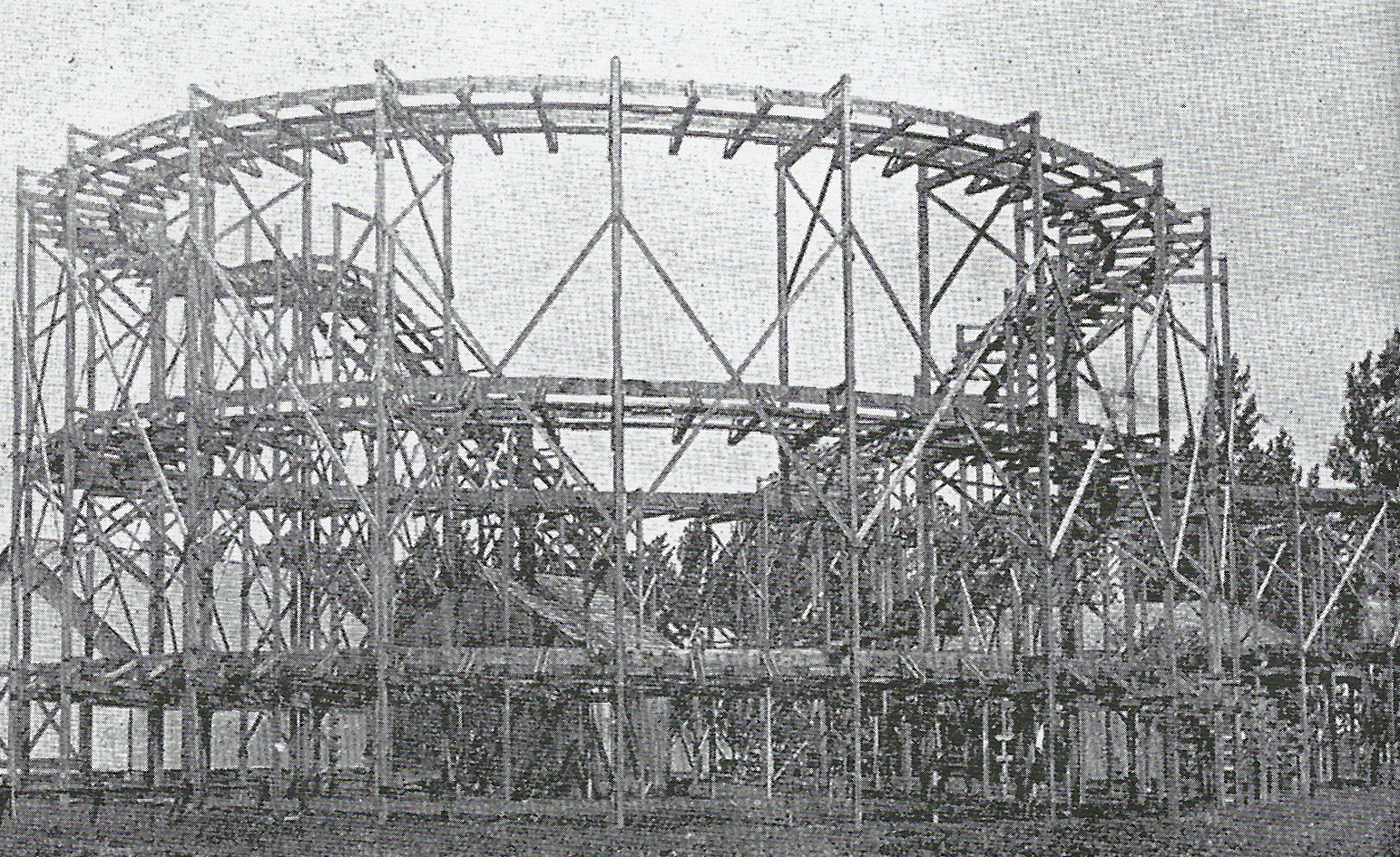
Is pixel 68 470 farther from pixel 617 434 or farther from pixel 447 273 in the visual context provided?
pixel 617 434

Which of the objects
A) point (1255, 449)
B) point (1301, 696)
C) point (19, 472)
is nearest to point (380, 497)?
point (19, 472)

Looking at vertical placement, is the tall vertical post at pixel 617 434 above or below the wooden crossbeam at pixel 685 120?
below

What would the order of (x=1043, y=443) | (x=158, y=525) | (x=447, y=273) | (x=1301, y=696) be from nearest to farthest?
1. (x=1043, y=443)
2. (x=447, y=273)
3. (x=158, y=525)
4. (x=1301, y=696)

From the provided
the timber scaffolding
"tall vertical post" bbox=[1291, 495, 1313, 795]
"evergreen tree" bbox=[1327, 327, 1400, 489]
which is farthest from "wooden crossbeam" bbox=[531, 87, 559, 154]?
"evergreen tree" bbox=[1327, 327, 1400, 489]

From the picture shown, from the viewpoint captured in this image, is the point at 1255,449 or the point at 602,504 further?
the point at 1255,449

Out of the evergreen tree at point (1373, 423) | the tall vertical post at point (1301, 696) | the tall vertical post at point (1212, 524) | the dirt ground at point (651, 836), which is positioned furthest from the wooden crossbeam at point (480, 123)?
the evergreen tree at point (1373, 423)

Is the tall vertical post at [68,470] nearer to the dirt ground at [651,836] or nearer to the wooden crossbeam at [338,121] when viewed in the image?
the dirt ground at [651,836]
